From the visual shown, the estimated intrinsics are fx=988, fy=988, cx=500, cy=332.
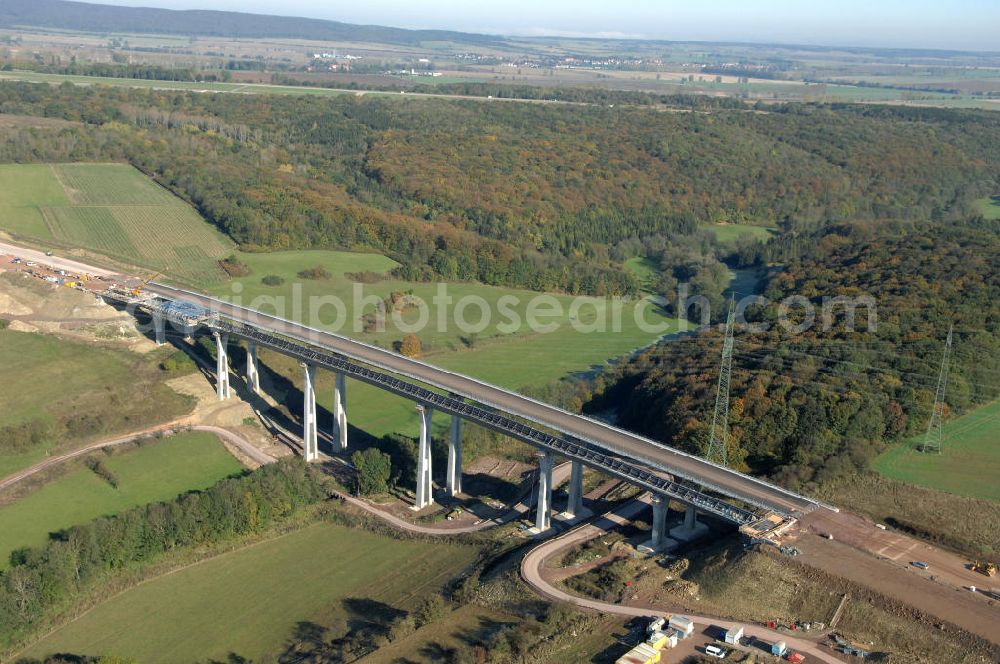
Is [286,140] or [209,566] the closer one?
[209,566]

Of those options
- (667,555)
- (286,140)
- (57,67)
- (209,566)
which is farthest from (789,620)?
(57,67)

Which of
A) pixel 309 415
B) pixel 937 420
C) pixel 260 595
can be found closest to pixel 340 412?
pixel 309 415

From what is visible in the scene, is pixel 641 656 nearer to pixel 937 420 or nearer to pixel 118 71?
pixel 937 420

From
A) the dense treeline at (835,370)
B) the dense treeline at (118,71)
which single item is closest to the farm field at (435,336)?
the dense treeline at (835,370)

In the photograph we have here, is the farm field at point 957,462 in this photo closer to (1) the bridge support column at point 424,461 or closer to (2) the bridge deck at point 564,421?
(2) the bridge deck at point 564,421

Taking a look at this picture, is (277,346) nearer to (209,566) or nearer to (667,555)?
(209,566)

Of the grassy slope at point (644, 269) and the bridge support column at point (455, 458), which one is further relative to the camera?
the grassy slope at point (644, 269)
